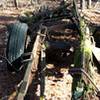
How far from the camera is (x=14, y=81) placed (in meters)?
7.94

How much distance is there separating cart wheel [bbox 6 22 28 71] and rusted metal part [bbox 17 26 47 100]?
476mm

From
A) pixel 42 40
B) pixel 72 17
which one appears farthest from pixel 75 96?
pixel 72 17

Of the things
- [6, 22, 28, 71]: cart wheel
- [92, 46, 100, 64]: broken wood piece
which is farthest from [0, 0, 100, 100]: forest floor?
[92, 46, 100, 64]: broken wood piece

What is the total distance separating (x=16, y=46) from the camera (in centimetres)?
778

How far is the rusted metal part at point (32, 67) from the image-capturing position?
4.65 meters

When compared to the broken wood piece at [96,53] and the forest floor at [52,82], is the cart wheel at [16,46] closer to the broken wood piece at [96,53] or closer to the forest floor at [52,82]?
the forest floor at [52,82]

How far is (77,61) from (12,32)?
3413mm

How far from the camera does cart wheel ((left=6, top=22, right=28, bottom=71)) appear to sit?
7480 mm

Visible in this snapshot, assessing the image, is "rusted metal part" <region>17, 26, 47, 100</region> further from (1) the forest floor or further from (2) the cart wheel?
(1) the forest floor

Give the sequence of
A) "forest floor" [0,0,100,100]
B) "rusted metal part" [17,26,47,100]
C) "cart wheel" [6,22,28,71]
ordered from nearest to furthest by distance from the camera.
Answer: "rusted metal part" [17,26,47,100] → "forest floor" [0,0,100,100] → "cart wheel" [6,22,28,71]

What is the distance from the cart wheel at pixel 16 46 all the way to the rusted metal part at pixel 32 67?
0.48 metres

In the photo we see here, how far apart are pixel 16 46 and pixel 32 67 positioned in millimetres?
1904

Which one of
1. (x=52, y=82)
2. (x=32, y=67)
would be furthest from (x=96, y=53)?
(x=32, y=67)

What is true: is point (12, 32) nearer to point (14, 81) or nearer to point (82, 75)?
point (14, 81)
